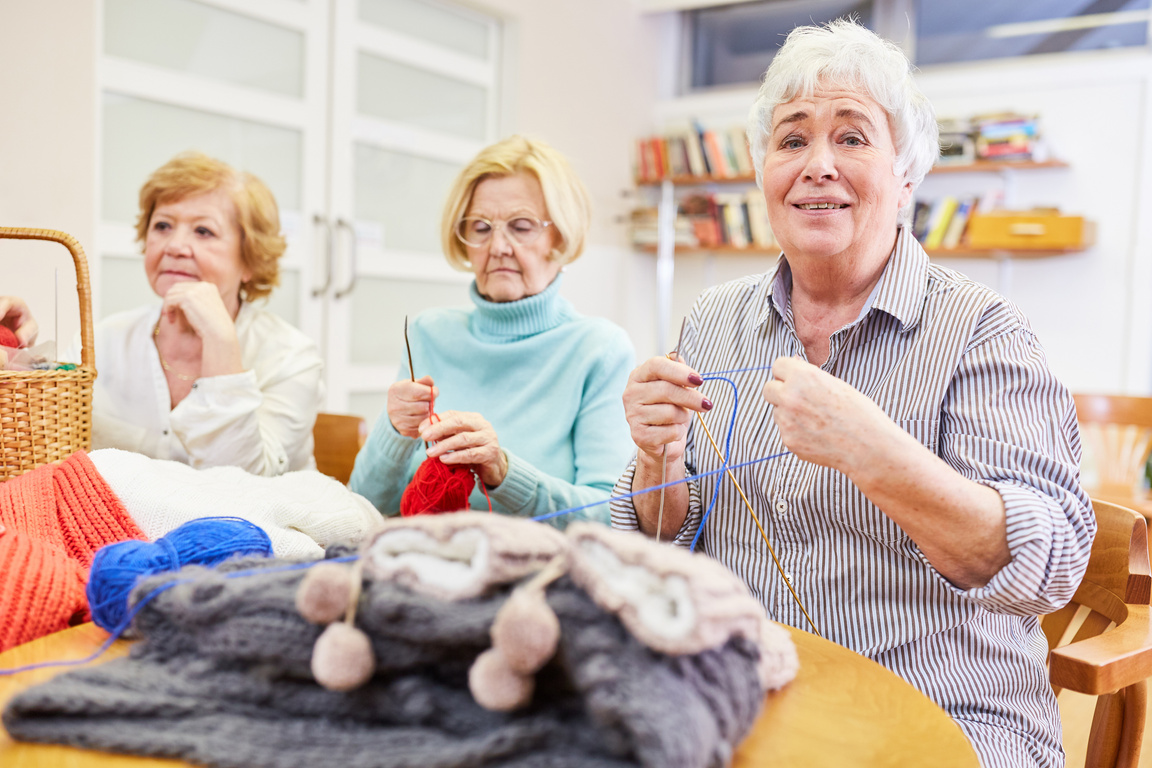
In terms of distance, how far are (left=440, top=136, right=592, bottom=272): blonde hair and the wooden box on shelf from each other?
3095mm

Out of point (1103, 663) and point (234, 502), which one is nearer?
point (1103, 663)

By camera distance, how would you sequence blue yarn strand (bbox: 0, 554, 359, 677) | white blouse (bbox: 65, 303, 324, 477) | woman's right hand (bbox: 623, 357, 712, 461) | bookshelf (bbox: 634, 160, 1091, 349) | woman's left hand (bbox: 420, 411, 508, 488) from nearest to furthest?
1. blue yarn strand (bbox: 0, 554, 359, 677)
2. woman's right hand (bbox: 623, 357, 712, 461)
3. woman's left hand (bbox: 420, 411, 508, 488)
4. white blouse (bbox: 65, 303, 324, 477)
5. bookshelf (bbox: 634, 160, 1091, 349)

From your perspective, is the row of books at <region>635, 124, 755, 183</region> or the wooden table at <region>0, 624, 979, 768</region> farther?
the row of books at <region>635, 124, 755, 183</region>

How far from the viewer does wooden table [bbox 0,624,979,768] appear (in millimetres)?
645

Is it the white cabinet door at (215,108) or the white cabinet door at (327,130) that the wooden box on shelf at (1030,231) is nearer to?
the white cabinet door at (327,130)

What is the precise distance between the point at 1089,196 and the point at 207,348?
4.33 meters

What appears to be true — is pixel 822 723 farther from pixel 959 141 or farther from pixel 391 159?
pixel 959 141

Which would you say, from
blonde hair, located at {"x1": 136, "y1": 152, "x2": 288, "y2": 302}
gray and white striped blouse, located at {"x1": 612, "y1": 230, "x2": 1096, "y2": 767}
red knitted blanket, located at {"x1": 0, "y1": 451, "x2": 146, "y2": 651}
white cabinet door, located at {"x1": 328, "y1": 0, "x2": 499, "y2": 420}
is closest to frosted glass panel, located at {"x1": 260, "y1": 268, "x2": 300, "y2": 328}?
white cabinet door, located at {"x1": 328, "y1": 0, "x2": 499, "y2": 420}

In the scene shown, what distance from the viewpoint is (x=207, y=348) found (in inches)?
67.0

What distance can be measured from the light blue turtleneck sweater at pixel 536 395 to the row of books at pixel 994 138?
10.7 ft

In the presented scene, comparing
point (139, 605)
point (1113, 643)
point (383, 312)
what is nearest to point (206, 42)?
point (383, 312)

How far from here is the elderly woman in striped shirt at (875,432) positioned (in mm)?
951

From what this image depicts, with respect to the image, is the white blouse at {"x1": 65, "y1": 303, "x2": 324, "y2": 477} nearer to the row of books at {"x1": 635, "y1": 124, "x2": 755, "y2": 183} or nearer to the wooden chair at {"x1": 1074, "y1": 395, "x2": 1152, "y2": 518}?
the wooden chair at {"x1": 1074, "y1": 395, "x2": 1152, "y2": 518}

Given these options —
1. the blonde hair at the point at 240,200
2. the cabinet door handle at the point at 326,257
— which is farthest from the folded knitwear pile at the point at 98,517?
the cabinet door handle at the point at 326,257
